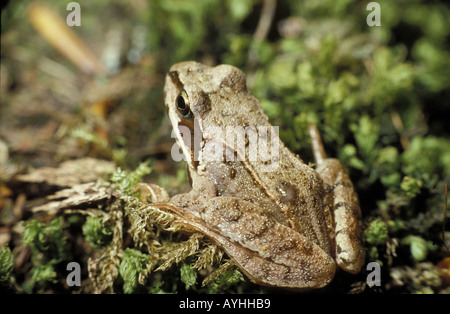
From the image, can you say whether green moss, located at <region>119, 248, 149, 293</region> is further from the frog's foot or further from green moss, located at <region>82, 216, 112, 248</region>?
the frog's foot

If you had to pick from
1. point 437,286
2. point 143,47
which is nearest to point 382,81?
point 437,286

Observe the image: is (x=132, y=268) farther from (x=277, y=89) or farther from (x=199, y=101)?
(x=277, y=89)

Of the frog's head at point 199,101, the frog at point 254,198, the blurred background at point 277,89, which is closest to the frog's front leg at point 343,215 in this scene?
the frog at point 254,198

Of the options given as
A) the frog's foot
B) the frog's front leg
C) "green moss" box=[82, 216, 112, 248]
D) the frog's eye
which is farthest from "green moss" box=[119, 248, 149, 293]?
the frog's front leg

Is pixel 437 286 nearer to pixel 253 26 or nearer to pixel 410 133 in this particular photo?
pixel 410 133

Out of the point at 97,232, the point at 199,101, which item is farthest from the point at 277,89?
the point at 97,232

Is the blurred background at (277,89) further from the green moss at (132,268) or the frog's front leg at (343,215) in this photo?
the green moss at (132,268)

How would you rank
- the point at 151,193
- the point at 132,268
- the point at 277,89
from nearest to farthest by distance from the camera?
Answer: the point at 132,268, the point at 151,193, the point at 277,89
